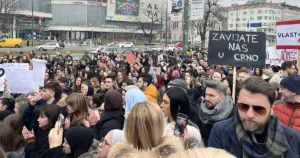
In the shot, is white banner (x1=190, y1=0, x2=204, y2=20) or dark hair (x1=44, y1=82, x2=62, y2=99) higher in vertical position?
white banner (x1=190, y1=0, x2=204, y2=20)

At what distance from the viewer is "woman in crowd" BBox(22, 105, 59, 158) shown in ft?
13.1

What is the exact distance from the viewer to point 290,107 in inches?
138

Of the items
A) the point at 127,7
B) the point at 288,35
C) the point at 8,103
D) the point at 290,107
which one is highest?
the point at 127,7

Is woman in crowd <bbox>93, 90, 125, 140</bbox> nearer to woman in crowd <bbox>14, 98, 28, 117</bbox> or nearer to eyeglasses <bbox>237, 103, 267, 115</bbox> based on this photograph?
woman in crowd <bbox>14, 98, 28, 117</bbox>

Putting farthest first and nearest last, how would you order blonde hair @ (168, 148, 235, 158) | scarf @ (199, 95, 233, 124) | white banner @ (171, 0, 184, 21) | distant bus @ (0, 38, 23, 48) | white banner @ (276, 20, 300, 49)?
distant bus @ (0, 38, 23, 48) < white banner @ (171, 0, 184, 21) < white banner @ (276, 20, 300, 49) < scarf @ (199, 95, 233, 124) < blonde hair @ (168, 148, 235, 158)

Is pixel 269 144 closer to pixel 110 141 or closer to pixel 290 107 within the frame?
pixel 290 107

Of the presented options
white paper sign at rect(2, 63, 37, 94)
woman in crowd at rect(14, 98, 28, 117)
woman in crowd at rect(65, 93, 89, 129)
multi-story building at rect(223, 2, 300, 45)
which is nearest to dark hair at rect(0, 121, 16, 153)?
woman in crowd at rect(65, 93, 89, 129)

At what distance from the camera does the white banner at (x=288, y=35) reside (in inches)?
286

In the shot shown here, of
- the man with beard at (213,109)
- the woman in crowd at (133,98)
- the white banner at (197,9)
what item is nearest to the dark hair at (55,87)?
the woman in crowd at (133,98)

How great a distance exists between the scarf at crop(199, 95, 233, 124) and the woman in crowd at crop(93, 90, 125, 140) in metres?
1.06

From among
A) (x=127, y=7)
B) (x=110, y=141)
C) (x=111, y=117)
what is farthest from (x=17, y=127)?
(x=127, y=7)

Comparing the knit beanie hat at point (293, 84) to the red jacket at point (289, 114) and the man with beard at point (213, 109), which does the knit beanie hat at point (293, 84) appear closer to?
the red jacket at point (289, 114)

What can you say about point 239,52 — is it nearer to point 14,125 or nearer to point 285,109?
point 285,109

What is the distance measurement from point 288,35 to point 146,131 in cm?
586
